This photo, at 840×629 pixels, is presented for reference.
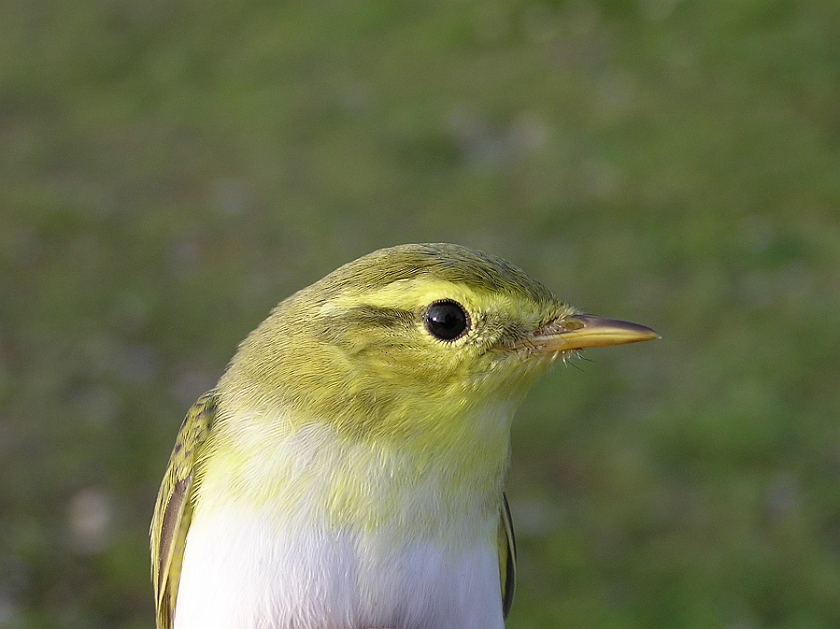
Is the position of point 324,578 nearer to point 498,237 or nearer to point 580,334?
point 580,334

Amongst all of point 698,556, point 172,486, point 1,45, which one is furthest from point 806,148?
point 1,45

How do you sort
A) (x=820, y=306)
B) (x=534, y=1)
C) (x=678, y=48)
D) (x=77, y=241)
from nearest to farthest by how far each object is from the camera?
(x=820, y=306)
(x=77, y=241)
(x=678, y=48)
(x=534, y=1)

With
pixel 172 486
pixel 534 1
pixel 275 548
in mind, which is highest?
pixel 534 1

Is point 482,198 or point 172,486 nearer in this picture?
point 172,486

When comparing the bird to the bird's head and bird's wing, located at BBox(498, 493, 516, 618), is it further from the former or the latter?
bird's wing, located at BBox(498, 493, 516, 618)

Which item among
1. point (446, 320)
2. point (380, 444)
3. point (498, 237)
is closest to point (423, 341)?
point (446, 320)

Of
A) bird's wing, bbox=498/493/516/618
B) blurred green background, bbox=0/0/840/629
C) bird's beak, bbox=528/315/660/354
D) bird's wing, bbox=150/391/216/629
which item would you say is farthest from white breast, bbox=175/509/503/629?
blurred green background, bbox=0/0/840/629

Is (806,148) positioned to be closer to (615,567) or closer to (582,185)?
(582,185)
